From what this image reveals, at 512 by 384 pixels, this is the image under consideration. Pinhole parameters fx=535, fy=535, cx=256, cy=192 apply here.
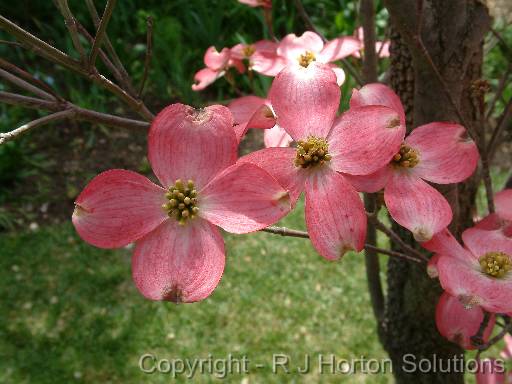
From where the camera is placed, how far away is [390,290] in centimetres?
108

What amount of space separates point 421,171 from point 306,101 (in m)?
0.14

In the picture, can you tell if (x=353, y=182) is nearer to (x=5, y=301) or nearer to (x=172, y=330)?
(x=172, y=330)

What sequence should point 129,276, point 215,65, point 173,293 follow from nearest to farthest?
point 173,293 → point 215,65 → point 129,276

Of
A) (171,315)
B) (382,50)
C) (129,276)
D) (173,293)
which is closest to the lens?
(173,293)

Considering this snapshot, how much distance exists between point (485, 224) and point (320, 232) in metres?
0.25

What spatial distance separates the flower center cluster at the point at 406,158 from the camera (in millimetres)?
528

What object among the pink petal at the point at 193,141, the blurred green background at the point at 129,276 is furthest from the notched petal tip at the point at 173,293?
the blurred green background at the point at 129,276

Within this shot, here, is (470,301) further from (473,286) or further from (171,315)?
(171,315)

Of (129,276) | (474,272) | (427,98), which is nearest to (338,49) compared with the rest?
(427,98)

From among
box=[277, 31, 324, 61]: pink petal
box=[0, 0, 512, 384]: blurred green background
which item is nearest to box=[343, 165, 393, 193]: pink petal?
box=[277, 31, 324, 61]: pink petal

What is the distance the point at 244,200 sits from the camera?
46 centimetres

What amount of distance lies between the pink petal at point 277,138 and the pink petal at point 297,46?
7.7 inches

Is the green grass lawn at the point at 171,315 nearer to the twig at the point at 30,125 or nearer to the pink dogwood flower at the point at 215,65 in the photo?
the pink dogwood flower at the point at 215,65

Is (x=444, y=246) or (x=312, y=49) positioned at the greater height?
(x=312, y=49)
